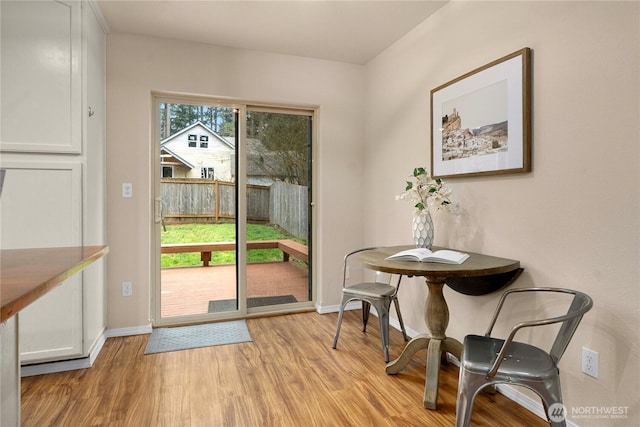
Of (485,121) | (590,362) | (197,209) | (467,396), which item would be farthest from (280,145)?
(590,362)

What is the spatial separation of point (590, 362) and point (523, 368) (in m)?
0.48

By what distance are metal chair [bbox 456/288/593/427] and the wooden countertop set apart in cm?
143

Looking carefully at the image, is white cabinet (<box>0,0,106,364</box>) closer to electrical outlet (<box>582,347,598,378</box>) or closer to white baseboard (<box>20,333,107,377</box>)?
white baseboard (<box>20,333,107,377</box>)

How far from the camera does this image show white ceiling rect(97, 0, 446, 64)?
8.26 ft

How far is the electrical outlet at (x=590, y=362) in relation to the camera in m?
1.58

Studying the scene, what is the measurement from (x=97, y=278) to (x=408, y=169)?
8.33 ft

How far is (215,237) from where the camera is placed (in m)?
3.33

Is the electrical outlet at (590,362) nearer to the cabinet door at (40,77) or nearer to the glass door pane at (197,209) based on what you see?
the glass door pane at (197,209)

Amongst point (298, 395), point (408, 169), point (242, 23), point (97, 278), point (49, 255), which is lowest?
point (298, 395)

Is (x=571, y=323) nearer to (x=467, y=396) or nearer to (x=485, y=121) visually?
(x=467, y=396)

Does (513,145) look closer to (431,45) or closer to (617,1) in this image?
(617,1)

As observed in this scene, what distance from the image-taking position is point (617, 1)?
1.50 meters

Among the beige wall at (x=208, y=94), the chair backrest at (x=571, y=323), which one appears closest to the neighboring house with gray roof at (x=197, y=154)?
the beige wall at (x=208, y=94)

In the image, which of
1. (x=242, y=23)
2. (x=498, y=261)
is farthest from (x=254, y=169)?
(x=498, y=261)
